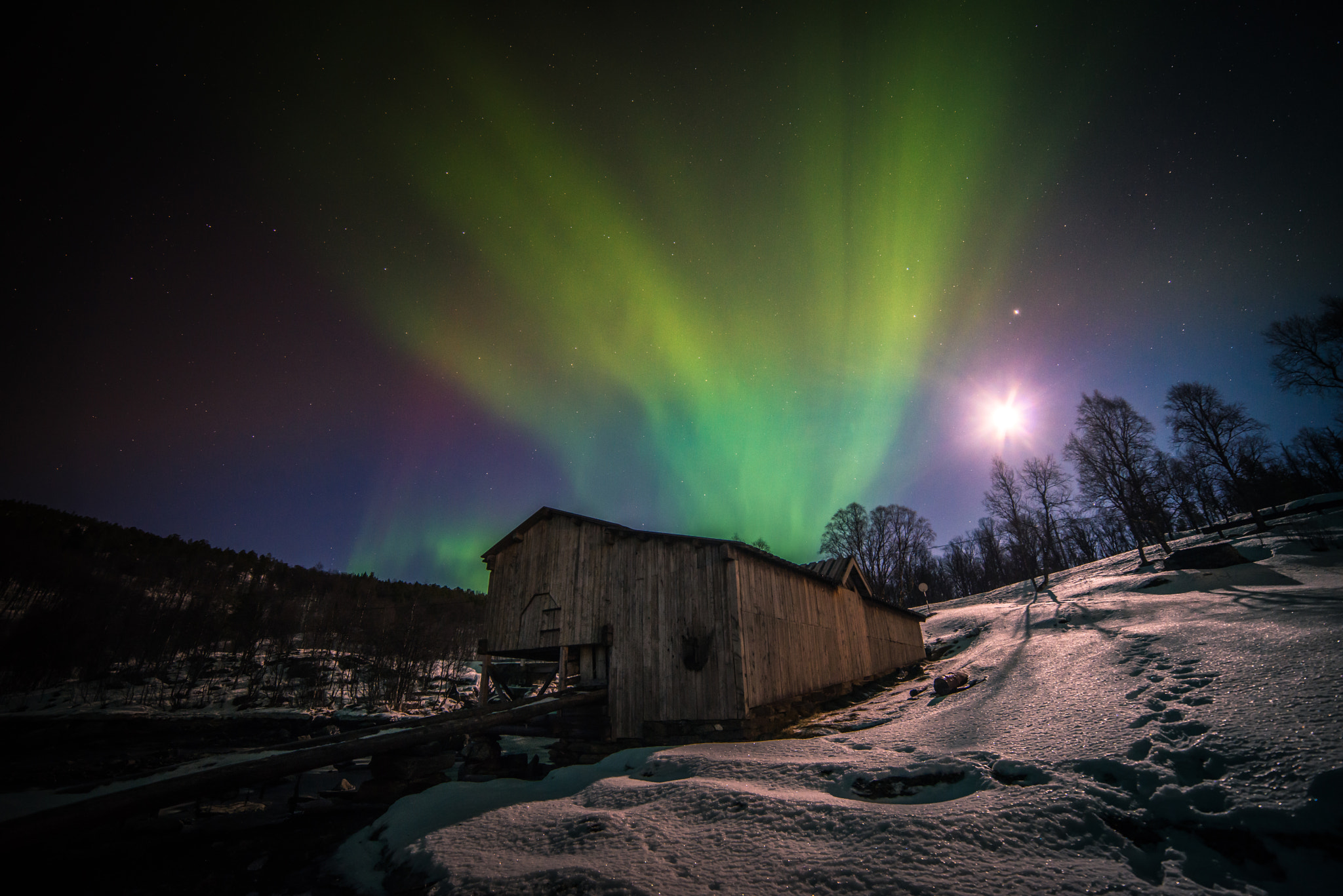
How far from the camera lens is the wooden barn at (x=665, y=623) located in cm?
1178

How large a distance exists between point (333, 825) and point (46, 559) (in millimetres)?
63861

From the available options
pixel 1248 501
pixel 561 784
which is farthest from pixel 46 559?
pixel 1248 501

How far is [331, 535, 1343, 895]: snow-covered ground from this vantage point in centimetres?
323

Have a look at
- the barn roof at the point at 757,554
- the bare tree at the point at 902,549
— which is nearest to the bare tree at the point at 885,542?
the bare tree at the point at 902,549

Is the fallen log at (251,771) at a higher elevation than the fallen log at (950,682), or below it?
higher

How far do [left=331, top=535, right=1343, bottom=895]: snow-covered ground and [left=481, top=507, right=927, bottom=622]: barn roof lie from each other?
532cm

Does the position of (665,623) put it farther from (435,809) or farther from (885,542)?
(885,542)

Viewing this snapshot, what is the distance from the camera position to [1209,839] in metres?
3.38

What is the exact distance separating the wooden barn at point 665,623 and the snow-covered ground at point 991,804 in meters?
3.71

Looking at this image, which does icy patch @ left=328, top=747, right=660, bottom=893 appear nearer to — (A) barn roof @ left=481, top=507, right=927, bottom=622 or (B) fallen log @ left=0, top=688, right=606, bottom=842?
(B) fallen log @ left=0, top=688, right=606, bottom=842

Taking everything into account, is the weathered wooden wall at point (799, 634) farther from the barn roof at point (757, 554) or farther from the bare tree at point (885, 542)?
the bare tree at point (885, 542)

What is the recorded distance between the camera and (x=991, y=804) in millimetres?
3986

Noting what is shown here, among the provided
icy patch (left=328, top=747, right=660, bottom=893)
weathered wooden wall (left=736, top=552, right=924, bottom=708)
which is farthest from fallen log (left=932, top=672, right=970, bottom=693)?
icy patch (left=328, top=747, right=660, bottom=893)

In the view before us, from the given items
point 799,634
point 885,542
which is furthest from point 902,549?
point 799,634
